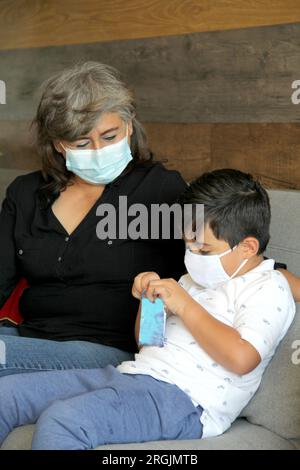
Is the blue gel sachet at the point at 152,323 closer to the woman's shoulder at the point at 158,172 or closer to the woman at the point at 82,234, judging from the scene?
the woman at the point at 82,234

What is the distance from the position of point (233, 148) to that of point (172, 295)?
80cm

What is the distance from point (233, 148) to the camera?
225 centimetres

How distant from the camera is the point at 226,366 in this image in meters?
1.53

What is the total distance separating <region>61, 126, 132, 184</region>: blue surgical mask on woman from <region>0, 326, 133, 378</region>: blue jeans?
428 mm

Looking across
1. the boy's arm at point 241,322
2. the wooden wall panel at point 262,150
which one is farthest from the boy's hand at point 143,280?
the wooden wall panel at point 262,150

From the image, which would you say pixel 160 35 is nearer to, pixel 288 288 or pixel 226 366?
pixel 288 288

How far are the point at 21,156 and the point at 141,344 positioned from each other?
1.56 metres

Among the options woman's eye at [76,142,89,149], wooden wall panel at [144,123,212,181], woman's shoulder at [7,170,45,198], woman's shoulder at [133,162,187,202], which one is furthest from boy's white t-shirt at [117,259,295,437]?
wooden wall panel at [144,123,212,181]

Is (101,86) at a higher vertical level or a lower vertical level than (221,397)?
higher

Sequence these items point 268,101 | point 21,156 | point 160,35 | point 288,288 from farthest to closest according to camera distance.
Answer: point 21,156, point 160,35, point 268,101, point 288,288

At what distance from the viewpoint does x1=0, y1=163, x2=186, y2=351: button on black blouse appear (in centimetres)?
190

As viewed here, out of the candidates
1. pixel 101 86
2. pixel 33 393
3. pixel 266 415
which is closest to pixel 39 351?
pixel 33 393

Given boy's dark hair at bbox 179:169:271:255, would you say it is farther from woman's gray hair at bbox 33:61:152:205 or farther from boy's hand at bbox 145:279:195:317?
woman's gray hair at bbox 33:61:152:205

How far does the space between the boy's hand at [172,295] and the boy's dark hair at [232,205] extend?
151mm
